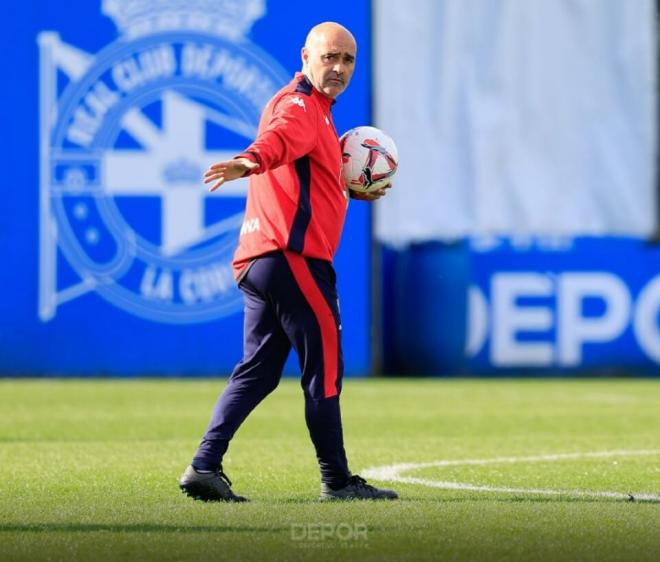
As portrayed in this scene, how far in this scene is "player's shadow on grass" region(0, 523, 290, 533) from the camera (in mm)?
5461

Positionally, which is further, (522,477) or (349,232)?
(349,232)

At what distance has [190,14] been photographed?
15398mm

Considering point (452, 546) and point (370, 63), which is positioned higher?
point (370, 63)

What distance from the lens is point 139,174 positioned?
49.9 ft

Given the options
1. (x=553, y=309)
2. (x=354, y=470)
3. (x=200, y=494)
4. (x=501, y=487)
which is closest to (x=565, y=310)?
(x=553, y=309)

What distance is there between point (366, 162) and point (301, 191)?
471 millimetres

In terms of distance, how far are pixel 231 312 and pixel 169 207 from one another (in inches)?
42.8

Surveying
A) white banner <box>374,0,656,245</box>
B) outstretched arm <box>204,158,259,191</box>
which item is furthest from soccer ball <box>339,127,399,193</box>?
white banner <box>374,0,656,245</box>

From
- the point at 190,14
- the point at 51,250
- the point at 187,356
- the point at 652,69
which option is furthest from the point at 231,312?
the point at 652,69

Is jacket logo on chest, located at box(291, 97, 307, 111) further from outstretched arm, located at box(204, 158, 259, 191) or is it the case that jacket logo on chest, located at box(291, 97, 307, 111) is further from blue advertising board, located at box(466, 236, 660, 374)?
blue advertising board, located at box(466, 236, 660, 374)

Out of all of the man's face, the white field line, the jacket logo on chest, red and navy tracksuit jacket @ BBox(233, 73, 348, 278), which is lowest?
the white field line

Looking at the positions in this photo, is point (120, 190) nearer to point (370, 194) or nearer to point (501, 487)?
point (370, 194)

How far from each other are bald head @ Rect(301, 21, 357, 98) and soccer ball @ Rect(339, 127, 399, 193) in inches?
12.8

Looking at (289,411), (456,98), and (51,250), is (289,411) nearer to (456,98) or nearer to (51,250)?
(51,250)
